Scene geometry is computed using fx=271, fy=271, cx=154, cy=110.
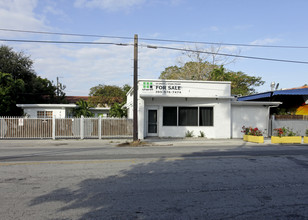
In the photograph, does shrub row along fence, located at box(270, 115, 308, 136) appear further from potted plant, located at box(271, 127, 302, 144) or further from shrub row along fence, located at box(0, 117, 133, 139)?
shrub row along fence, located at box(0, 117, 133, 139)

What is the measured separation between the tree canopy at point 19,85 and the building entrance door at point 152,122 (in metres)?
13.9

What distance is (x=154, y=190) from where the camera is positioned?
5.94 metres

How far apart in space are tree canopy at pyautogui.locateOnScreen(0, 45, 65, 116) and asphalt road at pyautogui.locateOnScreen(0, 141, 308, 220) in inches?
733

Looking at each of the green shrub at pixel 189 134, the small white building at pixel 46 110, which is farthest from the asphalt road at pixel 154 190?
the small white building at pixel 46 110

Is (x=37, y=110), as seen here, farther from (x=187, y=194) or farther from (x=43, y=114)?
(x=187, y=194)

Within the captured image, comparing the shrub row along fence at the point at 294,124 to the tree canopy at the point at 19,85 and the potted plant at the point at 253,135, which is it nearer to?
the potted plant at the point at 253,135

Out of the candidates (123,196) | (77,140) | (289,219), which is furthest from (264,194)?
(77,140)

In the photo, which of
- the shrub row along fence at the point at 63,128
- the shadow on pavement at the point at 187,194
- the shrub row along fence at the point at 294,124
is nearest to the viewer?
the shadow on pavement at the point at 187,194

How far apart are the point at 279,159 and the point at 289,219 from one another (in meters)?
6.16

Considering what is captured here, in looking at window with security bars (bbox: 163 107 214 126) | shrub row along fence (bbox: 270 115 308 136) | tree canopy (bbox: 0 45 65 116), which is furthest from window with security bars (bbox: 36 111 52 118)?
shrub row along fence (bbox: 270 115 308 136)

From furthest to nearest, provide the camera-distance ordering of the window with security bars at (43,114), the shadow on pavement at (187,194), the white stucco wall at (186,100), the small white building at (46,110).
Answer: the window with security bars at (43,114)
the small white building at (46,110)
the white stucco wall at (186,100)
the shadow on pavement at (187,194)

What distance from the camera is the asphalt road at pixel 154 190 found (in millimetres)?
4695

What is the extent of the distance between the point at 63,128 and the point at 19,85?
1021cm

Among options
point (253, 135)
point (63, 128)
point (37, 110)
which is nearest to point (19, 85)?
point (37, 110)
